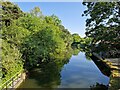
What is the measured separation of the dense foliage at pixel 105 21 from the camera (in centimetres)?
1911

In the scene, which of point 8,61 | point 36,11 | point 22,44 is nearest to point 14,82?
point 8,61

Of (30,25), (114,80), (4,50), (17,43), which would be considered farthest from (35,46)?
(114,80)

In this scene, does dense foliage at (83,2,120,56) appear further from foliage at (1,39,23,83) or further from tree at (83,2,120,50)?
foliage at (1,39,23,83)

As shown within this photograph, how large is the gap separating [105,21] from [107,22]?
1.23 ft

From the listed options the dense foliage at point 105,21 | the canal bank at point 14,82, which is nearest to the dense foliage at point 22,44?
→ the canal bank at point 14,82

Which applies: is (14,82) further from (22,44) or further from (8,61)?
(22,44)

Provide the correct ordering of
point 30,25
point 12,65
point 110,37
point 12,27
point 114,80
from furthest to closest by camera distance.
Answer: point 30,25 → point 12,27 → point 110,37 → point 12,65 → point 114,80

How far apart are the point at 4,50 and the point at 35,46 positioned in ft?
22.1

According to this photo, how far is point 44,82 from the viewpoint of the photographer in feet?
65.9

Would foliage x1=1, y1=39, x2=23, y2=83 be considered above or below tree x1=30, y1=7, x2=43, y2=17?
below

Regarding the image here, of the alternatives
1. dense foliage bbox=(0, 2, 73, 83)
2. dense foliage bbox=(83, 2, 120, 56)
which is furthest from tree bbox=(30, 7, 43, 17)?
dense foliage bbox=(83, 2, 120, 56)

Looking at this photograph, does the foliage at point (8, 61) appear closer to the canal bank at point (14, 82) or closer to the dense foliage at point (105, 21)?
the canal bank at point (14, 82)

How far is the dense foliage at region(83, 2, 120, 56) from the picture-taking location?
752 inches

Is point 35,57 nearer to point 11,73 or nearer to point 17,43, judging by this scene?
point 17,43
